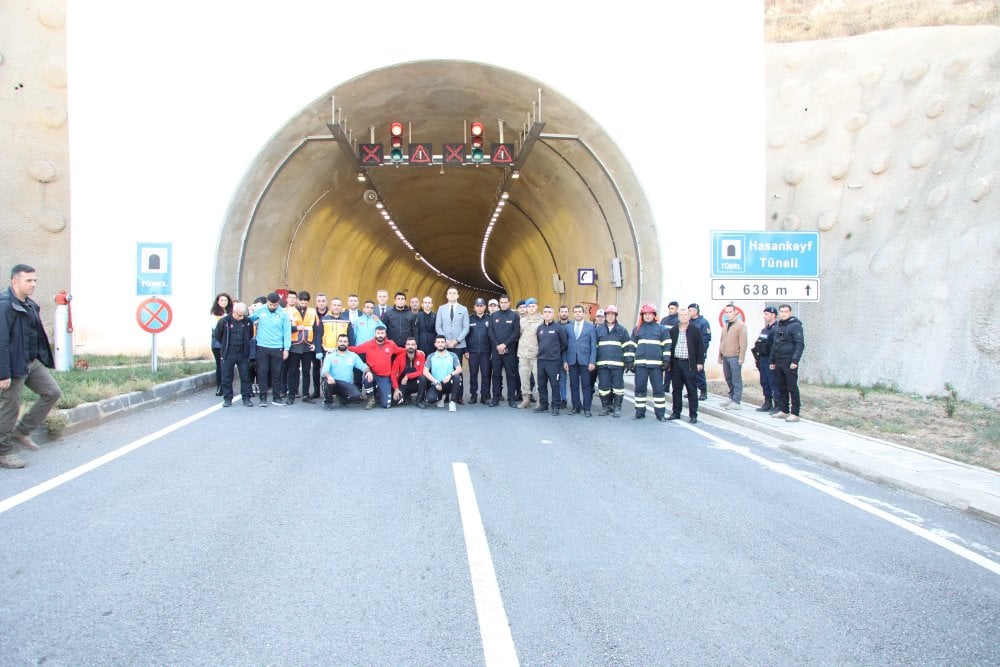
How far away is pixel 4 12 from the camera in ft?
86.9

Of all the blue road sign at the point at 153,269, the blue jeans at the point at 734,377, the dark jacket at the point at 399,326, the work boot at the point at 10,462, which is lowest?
the work boot at the point at 10,462

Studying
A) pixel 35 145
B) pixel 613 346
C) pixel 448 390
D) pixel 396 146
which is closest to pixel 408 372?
pixel 448 390

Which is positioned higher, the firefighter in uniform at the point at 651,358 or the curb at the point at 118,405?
the firefighter in uniform at the point at 651,358

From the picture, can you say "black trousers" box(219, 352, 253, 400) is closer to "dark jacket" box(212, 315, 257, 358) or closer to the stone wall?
"dark jacket" box(212, 315, 257, 358)

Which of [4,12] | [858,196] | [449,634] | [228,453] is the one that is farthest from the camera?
[4,12]

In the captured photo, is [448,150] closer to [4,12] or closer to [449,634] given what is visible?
[449,634]

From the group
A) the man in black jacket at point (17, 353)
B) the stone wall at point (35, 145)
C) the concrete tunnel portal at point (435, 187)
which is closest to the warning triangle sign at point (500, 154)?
the concrete tunnel portal at point (435, 187)

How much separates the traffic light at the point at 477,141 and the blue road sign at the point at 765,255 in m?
5.44

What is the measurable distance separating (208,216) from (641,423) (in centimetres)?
1075

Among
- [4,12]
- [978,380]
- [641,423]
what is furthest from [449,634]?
[4,12]

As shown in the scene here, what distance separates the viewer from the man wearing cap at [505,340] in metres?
11.9

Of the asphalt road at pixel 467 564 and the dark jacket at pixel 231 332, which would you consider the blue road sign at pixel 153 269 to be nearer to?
the dark jacket at pixel 231 332

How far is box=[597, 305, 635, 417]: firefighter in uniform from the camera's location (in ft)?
36.3

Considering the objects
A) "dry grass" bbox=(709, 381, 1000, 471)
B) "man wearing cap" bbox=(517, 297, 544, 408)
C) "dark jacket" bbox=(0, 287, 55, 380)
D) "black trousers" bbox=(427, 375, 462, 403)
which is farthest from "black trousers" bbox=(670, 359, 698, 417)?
"dark jacket" bbox=(0, 287, 55, 380)
